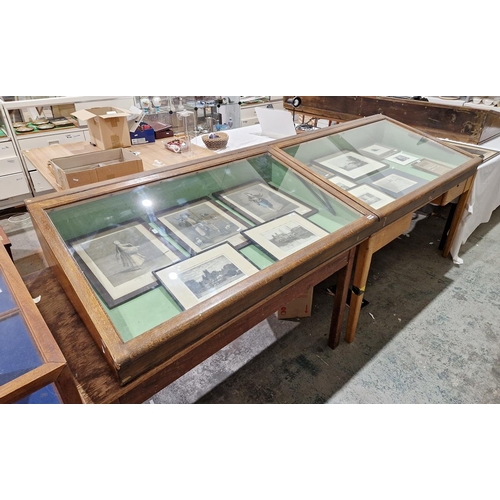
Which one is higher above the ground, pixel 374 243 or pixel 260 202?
pixel 260 202

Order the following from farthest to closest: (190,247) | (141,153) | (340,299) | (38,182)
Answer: (38,182) < (141,153) < (340,299) < (190,247)

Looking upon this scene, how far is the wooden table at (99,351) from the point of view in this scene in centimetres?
91

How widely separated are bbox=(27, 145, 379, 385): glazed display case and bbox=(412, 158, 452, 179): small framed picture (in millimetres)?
799

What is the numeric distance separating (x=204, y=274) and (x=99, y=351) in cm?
37

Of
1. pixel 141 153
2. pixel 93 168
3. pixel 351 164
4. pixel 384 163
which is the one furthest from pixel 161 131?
pixel 384 163

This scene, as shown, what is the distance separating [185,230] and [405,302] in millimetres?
1557

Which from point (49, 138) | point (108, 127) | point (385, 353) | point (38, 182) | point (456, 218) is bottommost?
point (385, 353)

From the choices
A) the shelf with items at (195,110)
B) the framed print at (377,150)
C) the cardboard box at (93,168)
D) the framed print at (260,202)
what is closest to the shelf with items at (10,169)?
the shelf with items at (195,110)

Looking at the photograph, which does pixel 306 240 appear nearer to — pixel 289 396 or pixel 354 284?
pixel 354 284

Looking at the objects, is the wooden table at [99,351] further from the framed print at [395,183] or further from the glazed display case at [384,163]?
the framed print at [395,183]

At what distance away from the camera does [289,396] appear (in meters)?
1.67

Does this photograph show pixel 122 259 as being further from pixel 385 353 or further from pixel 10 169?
pixel 10 169

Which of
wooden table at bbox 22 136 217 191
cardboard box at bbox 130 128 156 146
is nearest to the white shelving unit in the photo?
wooden table at bbox 22 136 217 191

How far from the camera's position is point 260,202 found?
1603 millimetres
